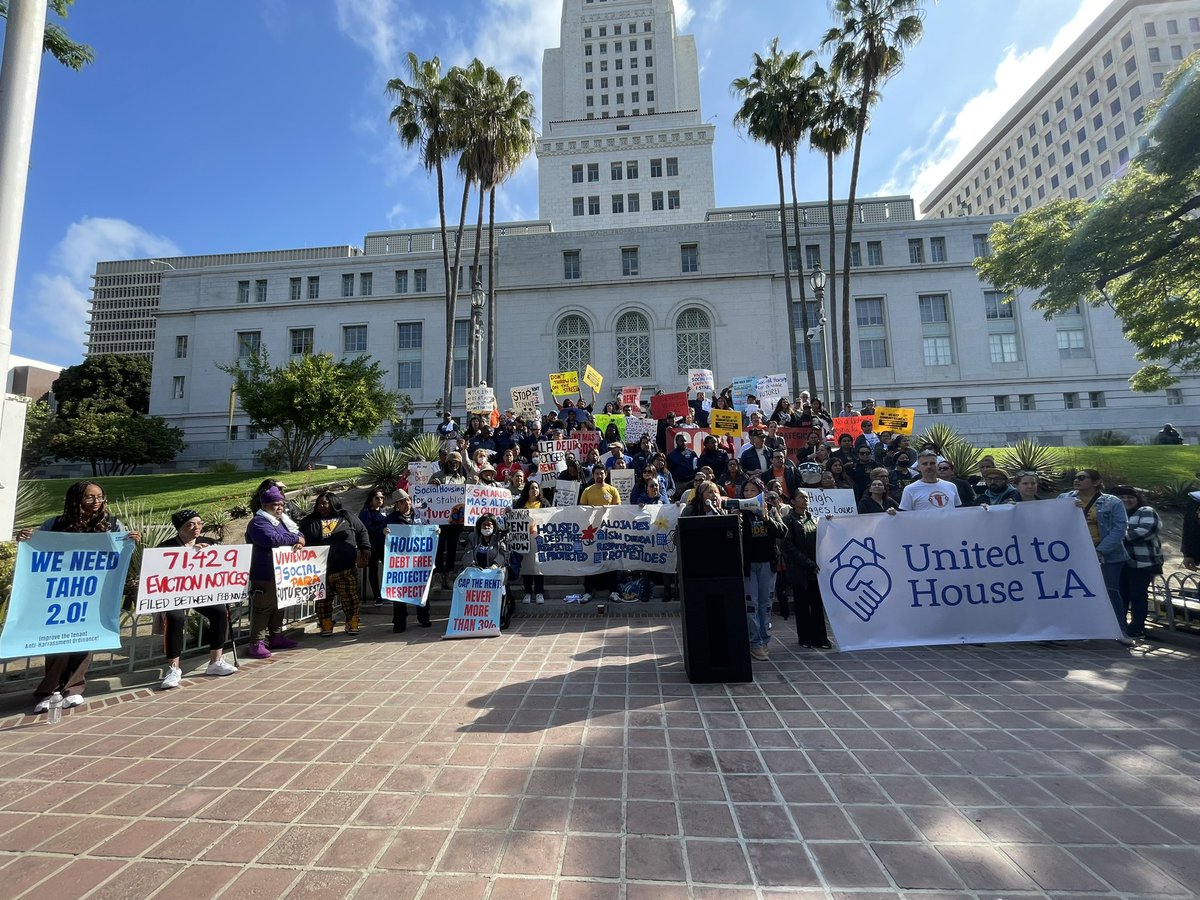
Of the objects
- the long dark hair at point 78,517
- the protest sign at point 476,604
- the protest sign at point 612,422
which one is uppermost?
the protest sign at point 612,422

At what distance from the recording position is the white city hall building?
34.9 m

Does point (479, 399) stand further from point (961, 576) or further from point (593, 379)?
point (961, 576)

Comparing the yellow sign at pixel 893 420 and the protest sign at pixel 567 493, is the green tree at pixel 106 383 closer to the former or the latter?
the protest sign at pixel 567 493

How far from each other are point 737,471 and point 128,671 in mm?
8249

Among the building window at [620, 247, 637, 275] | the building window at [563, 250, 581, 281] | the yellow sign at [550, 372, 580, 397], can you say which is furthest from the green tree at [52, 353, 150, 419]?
the yellow sign at [550, 372, 580, 397]

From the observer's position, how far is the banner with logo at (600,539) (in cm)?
845

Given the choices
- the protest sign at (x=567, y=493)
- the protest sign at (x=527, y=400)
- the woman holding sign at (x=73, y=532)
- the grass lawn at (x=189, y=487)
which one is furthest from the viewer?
the grass lawn at (x=189, y=487)

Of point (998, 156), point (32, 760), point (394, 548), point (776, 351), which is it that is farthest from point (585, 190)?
point (998, 156)

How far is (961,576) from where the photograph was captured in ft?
20.4

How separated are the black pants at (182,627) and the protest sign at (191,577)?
0.09m

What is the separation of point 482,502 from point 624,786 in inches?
238

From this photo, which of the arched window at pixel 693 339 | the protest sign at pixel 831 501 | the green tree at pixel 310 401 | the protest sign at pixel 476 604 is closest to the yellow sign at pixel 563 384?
the protest sign at pixel 831 501

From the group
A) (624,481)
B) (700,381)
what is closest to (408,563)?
(624,481)

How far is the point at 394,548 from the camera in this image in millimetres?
7641
